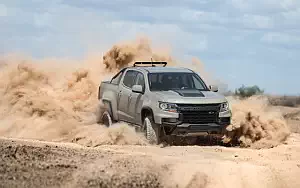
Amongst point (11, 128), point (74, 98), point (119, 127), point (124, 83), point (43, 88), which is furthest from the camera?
point (43, 88)

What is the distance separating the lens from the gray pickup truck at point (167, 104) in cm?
1454

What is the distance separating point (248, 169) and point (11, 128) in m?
9.95

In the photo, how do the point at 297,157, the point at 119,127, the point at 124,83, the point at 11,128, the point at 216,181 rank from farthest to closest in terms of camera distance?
the point at 11,128 → the point at 124,83 → the point at 119,127 → the point at 297,157 → the point at 216,181

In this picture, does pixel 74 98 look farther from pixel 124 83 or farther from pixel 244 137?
pixel 244 137

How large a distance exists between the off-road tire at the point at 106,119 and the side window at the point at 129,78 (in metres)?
1.02

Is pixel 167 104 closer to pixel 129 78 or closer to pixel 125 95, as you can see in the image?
pixel 125 95

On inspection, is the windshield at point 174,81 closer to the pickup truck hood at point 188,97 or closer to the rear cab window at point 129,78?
the pickup truck hood at point 188,97

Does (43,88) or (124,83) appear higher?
(124,83)

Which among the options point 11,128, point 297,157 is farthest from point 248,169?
point 11,128

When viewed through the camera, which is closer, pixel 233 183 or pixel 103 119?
pixel 233 183

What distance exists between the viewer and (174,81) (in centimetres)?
1576

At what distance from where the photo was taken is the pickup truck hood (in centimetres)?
1459

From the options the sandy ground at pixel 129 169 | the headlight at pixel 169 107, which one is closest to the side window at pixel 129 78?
the headlight at pixel 169 107

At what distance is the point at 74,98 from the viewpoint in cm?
2078
